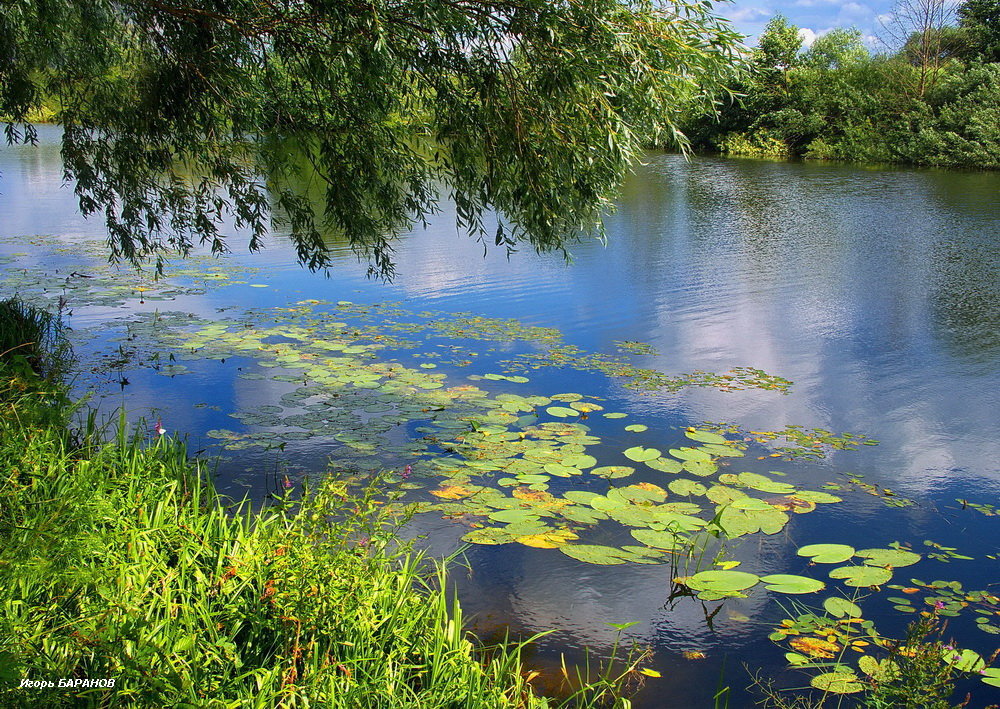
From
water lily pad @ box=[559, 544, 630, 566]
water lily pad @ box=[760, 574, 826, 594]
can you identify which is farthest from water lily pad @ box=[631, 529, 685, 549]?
water lily pad @ box=[760, 574, 826, 594]

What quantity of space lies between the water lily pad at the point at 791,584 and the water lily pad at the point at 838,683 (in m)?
0.57

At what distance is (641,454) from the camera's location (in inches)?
193

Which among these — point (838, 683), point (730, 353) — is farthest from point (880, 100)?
point (838, 683)

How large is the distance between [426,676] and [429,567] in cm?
124

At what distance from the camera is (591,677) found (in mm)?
3152

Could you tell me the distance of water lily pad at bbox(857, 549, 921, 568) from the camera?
12.4 ft

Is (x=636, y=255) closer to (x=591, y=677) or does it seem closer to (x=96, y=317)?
(x=96, y=317)

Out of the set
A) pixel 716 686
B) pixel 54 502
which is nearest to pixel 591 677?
pixel 716 686

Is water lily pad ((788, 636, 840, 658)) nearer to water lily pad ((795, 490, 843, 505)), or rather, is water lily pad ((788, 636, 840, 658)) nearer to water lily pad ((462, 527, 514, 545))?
water lily pad ((795, 490, 843, 505))

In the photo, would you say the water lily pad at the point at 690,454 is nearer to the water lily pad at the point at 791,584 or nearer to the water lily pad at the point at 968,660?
the water lily pad at the point at 791,584

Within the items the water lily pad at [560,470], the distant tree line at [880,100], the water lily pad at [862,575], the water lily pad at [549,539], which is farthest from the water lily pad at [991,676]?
the distant tree line at [880,100]

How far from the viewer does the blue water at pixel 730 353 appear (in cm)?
352

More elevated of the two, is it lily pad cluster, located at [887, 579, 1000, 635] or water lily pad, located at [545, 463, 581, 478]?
water lily pad, located at [545, 463, 581, 478]

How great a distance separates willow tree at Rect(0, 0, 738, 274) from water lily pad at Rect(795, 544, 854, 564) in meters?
2.36
